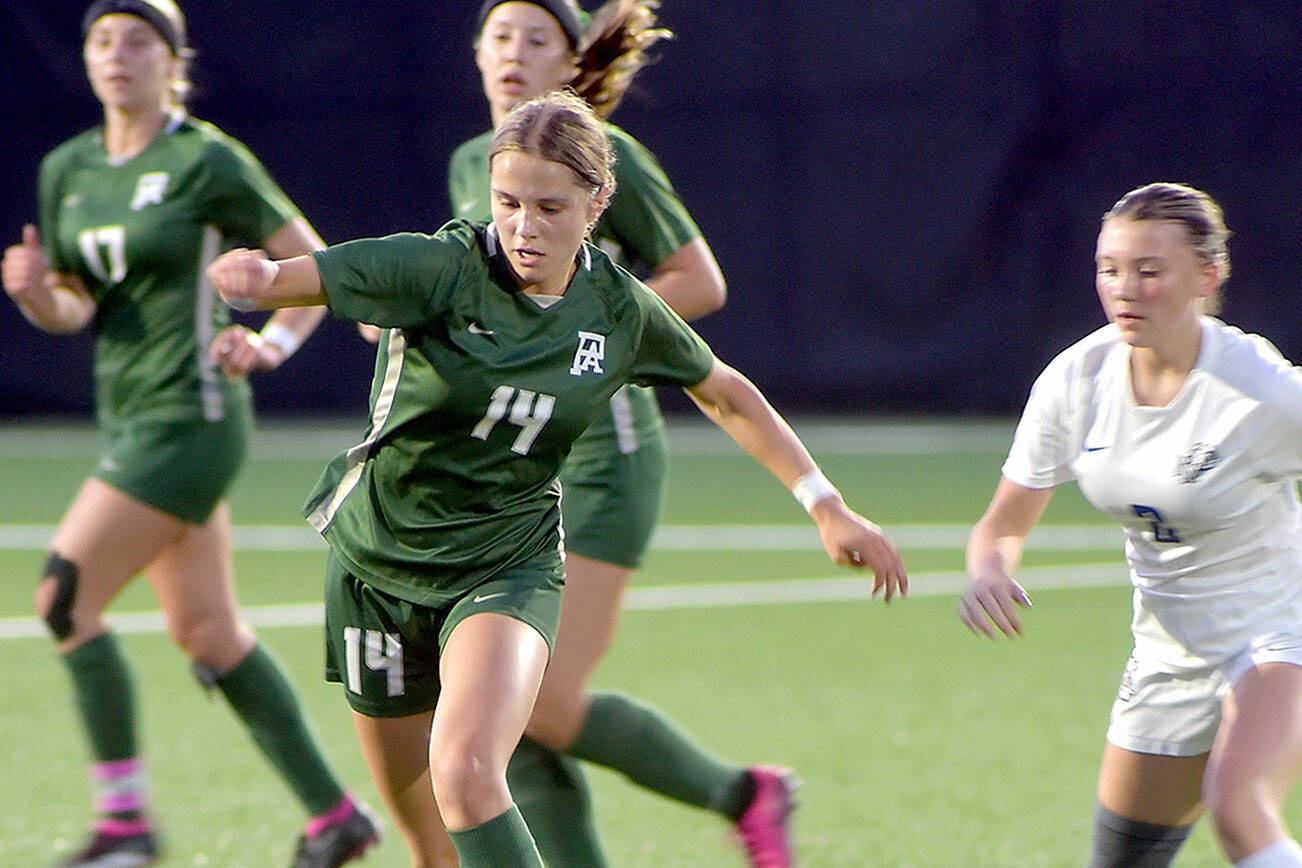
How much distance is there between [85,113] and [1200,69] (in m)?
7.51

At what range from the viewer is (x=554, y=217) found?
3.24m

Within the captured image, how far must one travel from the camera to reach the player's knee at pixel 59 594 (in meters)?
4.51

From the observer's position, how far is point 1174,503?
11.1 feet

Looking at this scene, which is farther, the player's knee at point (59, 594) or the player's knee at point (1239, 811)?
the player's knee at point (59, 594)

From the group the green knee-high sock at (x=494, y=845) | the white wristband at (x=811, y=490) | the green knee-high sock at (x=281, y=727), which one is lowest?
the green knee-high sock at (x=281, y=727)

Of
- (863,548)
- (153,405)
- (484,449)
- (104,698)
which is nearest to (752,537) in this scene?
(153,405)

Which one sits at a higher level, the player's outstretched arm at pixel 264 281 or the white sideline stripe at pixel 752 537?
the player's outstretched arm at pixel 264 281

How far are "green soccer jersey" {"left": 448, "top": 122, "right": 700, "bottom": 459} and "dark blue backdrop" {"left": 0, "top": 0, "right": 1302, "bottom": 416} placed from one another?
28.7 ft

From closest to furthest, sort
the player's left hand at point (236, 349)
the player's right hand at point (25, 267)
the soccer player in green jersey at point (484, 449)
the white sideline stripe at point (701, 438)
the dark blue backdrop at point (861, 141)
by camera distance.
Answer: the soccer player in green jersey at point (484, 449) < the player's left hand at point (236, 349) < the player's right hand at point (25, 267) < the white sideline stripe at point (701, 438) < the dark blue backdrop at point (861, 141)

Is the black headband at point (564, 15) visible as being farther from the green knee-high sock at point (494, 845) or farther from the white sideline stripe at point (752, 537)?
the white sideline stripe at point (752, 537)

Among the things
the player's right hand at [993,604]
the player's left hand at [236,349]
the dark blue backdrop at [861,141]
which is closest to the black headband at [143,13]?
the player's left hand at [236,349]

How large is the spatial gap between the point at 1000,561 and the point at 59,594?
7.58ft

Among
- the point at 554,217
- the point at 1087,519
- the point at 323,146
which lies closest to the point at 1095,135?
the point at 1087,519

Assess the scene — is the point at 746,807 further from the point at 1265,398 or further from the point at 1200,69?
the point at 1200,69
